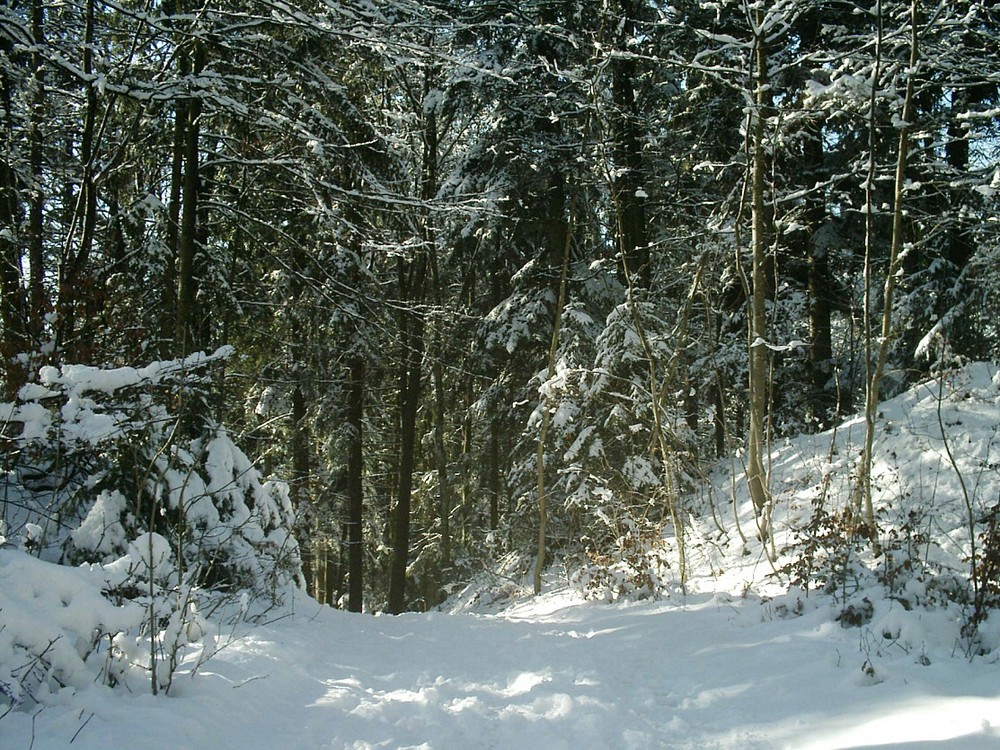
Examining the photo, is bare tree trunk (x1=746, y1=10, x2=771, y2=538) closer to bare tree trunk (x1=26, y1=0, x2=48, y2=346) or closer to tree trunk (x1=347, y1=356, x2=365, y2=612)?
bare tree trunk (x1=26, y1=0, x2=48, y2=346)

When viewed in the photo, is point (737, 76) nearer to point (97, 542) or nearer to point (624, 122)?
point (624, 122)

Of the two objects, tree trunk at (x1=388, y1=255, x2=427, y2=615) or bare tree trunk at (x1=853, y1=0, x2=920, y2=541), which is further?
tree trunk at (x1=388, y1=255, x2=427, y2=615)

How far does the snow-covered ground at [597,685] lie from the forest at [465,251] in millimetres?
807

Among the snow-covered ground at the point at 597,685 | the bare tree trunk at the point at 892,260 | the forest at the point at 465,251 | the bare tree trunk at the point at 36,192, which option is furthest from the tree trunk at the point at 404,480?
the bare tree trunk at the point at 892,260

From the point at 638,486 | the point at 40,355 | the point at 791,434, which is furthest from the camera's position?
the point at 791,434

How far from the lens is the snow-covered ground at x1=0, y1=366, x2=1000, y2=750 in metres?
3.42

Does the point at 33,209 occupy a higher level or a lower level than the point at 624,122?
lower

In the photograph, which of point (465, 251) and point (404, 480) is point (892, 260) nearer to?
point (465, 251)

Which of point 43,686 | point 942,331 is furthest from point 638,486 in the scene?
point 43,686

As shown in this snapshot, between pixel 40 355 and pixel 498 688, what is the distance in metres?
4.23

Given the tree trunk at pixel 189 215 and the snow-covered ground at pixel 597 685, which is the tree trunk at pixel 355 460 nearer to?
the tree trunk at pixel 189 215

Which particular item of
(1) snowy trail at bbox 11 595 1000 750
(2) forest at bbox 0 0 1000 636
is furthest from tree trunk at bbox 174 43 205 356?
(1) snowy trail at bbox 11 595 1000 750

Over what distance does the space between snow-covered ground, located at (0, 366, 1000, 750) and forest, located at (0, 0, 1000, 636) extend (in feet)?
2.65

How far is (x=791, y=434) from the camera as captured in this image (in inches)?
568
